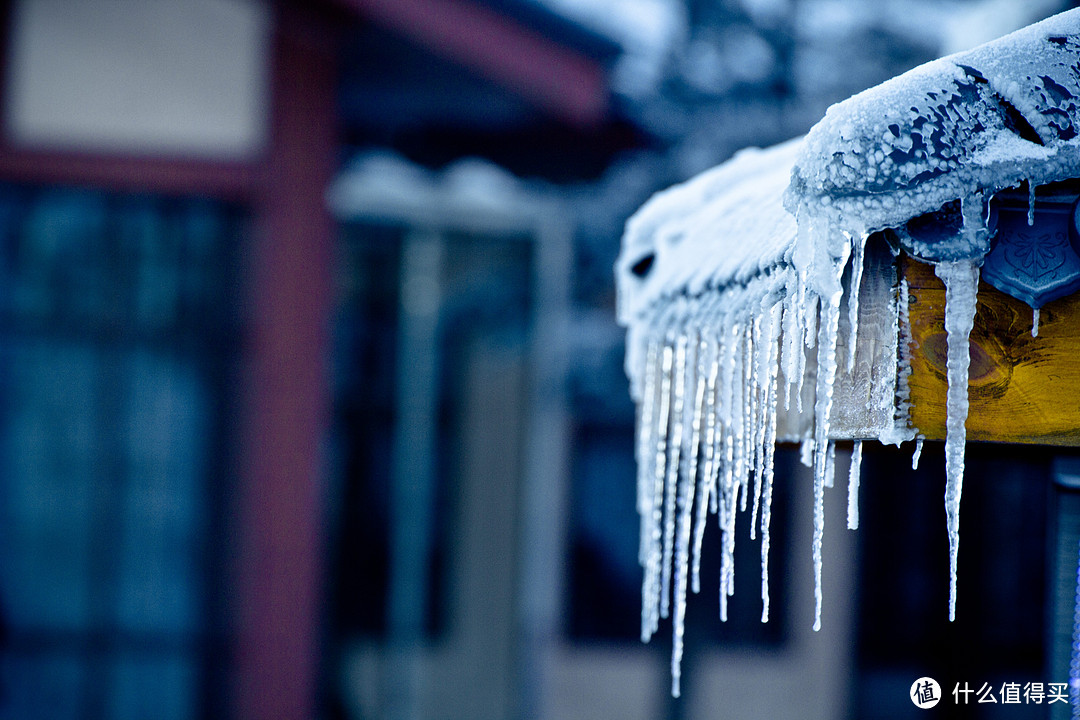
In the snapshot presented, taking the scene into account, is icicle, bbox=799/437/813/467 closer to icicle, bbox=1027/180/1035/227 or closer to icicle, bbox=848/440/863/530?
icicle, bbox=848/440/863/530

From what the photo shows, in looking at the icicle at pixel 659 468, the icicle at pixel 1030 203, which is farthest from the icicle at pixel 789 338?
the icicle at pixel 659 468

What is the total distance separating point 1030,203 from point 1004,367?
10.3 inches

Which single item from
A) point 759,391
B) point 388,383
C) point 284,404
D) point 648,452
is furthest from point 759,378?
point 388,383

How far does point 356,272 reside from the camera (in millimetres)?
6023

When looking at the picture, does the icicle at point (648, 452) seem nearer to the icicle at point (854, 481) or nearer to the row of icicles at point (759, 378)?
the row of icicles at point (759, 378)

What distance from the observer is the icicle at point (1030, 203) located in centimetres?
136

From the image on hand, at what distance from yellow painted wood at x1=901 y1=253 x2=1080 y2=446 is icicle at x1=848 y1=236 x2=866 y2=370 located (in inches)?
3.2

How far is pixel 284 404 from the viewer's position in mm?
4422

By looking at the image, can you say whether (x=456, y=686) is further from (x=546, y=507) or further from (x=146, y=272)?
(x=146, y=272)

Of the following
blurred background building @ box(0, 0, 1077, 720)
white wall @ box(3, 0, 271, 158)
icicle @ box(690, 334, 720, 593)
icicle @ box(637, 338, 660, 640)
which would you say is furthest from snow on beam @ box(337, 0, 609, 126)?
icicle @ box(690, 334, 720, 593)

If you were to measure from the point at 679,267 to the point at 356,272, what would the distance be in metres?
4.20

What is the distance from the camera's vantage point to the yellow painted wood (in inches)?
58.1

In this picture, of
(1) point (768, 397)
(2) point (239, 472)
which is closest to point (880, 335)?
(1) point (768, 397)

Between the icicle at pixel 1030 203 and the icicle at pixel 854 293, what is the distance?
0.23m
